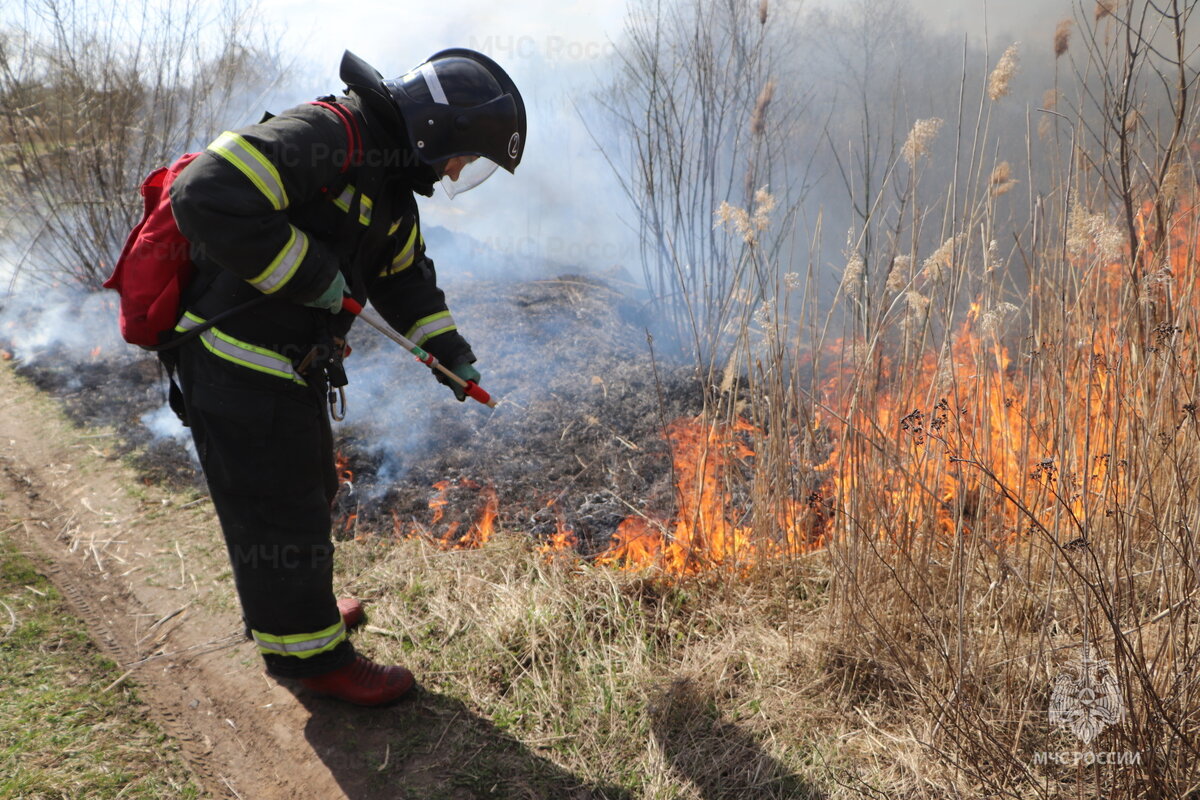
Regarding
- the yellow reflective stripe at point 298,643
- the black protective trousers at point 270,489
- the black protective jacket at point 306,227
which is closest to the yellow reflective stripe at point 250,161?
the black protective jacket at point 306,227

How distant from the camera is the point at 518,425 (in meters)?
5.12

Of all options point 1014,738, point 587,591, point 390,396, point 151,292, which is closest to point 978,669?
point 1014,738

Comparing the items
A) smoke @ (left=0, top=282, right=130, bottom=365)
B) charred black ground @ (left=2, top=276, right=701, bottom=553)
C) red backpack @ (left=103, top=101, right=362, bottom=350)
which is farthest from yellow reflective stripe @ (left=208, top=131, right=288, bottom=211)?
smoke @ (left=0, top=282, right=130, bottom=365)

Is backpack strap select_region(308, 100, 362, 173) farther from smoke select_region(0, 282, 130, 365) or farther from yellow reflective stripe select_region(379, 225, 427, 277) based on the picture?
smoke select_region(0, 282, 130, 365)

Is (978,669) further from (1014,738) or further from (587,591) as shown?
(587,591)

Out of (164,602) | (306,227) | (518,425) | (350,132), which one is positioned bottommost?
(164,602)

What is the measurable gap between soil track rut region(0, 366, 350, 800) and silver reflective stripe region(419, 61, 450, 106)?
7.61ft

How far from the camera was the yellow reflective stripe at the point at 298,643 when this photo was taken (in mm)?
2701

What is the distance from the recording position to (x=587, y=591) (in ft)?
10.9

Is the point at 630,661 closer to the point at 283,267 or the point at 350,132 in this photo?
the point at 283,267

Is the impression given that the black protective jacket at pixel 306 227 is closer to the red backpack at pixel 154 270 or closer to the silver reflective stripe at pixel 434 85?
the red backpack at pixel 154 270

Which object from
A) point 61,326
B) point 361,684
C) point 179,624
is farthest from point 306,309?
point 61,326

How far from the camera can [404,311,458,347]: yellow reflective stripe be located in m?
3.05

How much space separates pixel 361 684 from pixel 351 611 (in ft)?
1.83
